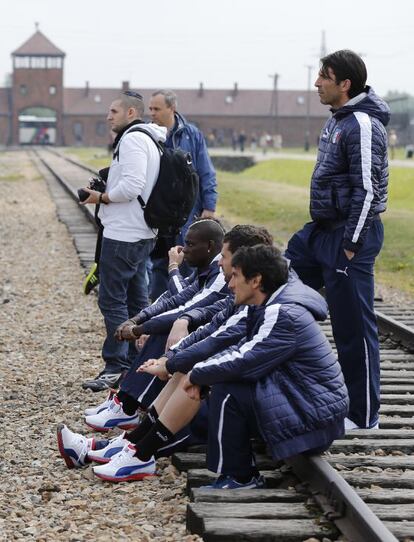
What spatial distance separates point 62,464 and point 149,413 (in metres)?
0.65

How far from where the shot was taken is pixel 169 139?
773 centimetres

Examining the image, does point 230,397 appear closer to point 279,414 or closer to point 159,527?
point 279,414

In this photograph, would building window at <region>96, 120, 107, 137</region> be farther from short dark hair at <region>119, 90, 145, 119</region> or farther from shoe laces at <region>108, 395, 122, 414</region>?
shoe laces at <region>108, 395, 122, 414</region>

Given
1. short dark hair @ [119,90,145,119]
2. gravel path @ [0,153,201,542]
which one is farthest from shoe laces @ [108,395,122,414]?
short dark hair @ [119,90,145,119]

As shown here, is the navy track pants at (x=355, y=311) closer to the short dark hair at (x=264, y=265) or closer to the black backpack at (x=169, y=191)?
the short dark hair at (x=264, y=265)

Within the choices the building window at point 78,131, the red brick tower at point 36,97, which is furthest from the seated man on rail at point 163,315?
the building window at point 78,131

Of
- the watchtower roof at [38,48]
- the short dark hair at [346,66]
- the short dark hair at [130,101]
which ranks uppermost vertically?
the watchtower roof at [38,48]

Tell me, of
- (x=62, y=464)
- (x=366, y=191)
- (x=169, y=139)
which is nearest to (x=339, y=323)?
(x=366, y=191)

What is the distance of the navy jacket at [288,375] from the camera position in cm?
472

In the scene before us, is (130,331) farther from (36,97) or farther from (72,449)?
(36,97)

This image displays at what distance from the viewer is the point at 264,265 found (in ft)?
15.9

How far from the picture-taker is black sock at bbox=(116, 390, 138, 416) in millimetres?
5926

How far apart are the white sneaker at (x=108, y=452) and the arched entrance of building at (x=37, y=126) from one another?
110m

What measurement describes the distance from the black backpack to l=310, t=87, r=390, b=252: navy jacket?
1442mm
